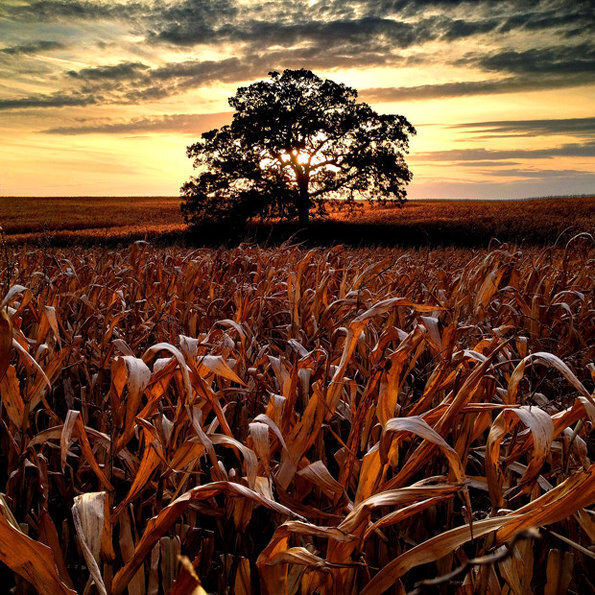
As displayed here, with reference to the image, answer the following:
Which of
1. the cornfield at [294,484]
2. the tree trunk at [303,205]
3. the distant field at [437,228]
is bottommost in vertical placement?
the cornfield at [294,484]

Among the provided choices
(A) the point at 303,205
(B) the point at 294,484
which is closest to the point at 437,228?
(A) the point at 303,205

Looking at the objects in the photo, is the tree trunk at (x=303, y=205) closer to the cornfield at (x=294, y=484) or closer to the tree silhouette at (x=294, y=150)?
the tree silhouette at (x=294, y=150)

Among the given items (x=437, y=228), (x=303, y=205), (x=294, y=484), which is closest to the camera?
(x=294, y=484)

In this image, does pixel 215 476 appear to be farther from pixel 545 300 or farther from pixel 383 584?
pixel 545 300

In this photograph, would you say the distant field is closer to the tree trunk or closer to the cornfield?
the tree trunk

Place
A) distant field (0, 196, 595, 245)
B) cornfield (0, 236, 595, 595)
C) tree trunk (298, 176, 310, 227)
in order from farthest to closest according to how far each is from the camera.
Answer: tree trunk (298, 176, 310, 227)
distant field (0, 196, 595, 245)
cornfield (0, 236, 595, 595)

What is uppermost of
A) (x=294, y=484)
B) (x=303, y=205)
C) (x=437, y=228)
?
(x=303, y=205)

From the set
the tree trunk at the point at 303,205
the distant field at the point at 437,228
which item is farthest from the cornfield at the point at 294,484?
the tree trunk at the point at 303,205

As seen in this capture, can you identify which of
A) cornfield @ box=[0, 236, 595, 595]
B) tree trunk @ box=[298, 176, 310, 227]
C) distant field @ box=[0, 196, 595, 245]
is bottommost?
cornfield @ box=[0, 236, 595, 595]

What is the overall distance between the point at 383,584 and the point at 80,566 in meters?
0.70

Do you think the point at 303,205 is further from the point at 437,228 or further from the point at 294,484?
the point at 294,484

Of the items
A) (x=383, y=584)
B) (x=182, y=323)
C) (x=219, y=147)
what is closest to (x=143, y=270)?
(x=182, y=323)

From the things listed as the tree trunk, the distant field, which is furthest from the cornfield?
the tree trunk

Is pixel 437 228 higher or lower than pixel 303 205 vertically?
lower
